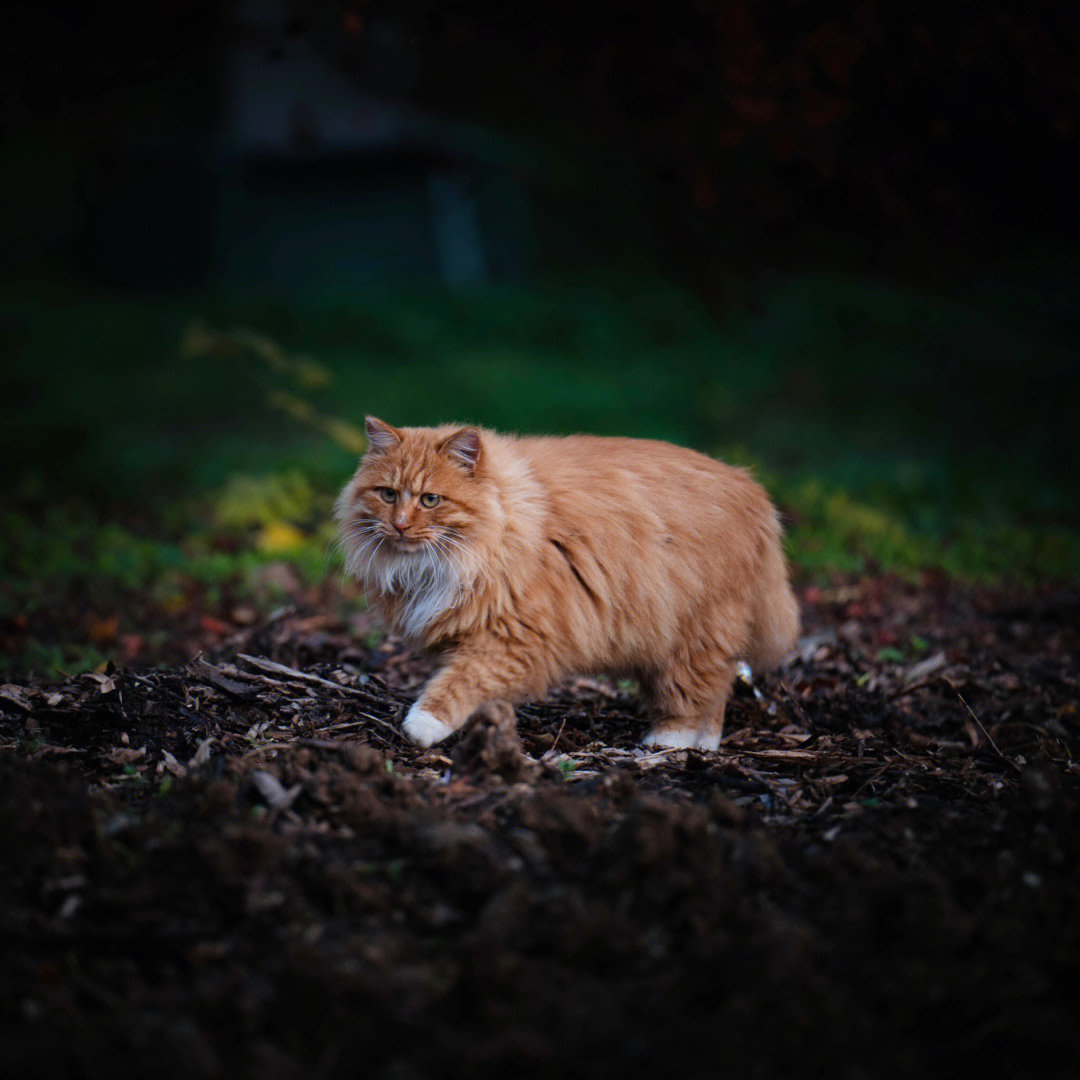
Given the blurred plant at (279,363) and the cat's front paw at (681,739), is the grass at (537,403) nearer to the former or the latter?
the blurred plant at (279,363)

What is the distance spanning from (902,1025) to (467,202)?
14.4m

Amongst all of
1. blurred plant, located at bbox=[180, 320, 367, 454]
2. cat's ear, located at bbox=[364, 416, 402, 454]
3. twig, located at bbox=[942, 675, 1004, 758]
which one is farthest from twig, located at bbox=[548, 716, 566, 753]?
blurred plant, located at bbox=[180, 320, 367, 454]

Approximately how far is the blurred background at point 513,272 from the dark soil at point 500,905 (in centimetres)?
240

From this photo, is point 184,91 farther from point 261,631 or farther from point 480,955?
point 480,955

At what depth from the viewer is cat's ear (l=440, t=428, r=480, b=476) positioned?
13.6 feet

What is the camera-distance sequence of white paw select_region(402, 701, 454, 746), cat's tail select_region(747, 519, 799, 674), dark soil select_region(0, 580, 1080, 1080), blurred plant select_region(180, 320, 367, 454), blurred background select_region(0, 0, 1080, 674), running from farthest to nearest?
blurred plant select_region(180, 320, 367, 454)
blurred background select_region(0, 0, 1080, 674)
cat's tail select_region(747, 519, 799, 674)
white paw select_region(402, 701, 454, 746)
dark soil select_region(0, 580, 1080, 1080)

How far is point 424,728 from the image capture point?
152 inches

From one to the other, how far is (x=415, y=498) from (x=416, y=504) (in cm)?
3

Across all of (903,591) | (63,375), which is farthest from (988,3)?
(63,375)

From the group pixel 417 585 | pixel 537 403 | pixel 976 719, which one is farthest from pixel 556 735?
pixel 537 403

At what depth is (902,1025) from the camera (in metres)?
2.36

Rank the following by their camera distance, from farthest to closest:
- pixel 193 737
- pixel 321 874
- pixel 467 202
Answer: pixel 467 202
pixel 193 737
pixel 321 874

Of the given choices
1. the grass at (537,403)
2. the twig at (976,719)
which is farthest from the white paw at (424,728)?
the grass at (537,403)

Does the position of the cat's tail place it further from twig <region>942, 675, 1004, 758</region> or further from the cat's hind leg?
twig <region>942, 675, 1004, 758</region>
